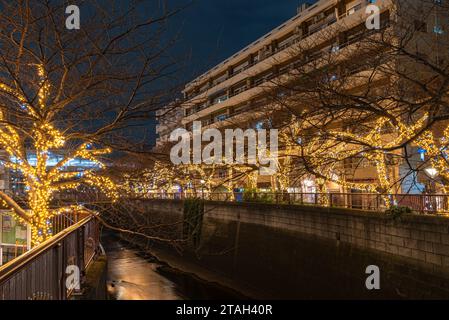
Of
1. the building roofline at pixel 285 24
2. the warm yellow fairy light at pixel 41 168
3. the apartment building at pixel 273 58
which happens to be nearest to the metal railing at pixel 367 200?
the warm yellow fairy light at pixel 41 168

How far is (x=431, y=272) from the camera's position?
10.7 metres

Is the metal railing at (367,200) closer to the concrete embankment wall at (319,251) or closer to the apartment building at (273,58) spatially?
the concrete embankment wall at (319,251)

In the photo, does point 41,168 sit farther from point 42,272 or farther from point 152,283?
point 152,283

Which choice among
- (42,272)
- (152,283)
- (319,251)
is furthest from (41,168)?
(152,283)

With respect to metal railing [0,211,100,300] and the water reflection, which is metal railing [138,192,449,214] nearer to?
metal railing [0,211,100,300]

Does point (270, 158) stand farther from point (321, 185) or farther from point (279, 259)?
point (279, 259)

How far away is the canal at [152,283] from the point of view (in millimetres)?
18645

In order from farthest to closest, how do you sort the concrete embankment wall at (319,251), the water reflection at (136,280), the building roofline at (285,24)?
the building roofline at (285,24)
the water reflection at (136,280)
the concrete embankment wall at (319,251)

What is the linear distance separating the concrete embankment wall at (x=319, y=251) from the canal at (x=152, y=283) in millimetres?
1191

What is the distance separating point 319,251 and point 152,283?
9509mm

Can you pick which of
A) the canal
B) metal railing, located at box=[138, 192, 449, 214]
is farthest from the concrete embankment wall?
the canal
